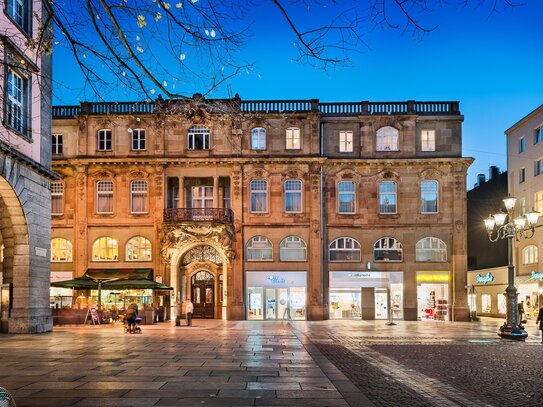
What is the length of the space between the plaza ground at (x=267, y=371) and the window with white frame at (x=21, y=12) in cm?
1284

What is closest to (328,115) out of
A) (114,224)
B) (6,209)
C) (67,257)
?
(114,224)

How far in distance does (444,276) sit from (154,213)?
68.8 ft

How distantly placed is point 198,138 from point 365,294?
16.3m

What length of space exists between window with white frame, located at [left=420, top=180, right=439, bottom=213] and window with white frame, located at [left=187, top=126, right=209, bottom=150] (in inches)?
623

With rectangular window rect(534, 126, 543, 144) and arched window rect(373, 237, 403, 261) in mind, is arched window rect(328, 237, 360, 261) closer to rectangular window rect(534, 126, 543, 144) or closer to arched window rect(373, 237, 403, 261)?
arched window rect(373, 237, 403, 261)

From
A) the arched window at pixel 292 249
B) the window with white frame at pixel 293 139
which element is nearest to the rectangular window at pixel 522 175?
the window with white frame at pixel 293 139

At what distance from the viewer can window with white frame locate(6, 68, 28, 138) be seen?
26.5 metres

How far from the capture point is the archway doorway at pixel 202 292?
47.6 m

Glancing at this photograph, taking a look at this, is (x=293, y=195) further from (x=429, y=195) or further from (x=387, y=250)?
(x=429, y=195)

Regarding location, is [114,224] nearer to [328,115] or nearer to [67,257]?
[67,257]

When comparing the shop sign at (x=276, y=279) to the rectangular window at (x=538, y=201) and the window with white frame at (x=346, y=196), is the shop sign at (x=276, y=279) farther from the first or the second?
the rectangular window at (x=538, y=201)

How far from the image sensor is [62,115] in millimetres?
47656

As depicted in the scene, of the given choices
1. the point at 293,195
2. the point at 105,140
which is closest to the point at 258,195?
the point at 293,195

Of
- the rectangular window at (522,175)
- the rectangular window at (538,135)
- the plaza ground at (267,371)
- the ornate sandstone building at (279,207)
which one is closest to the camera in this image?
the plaza ground at (267,371)
